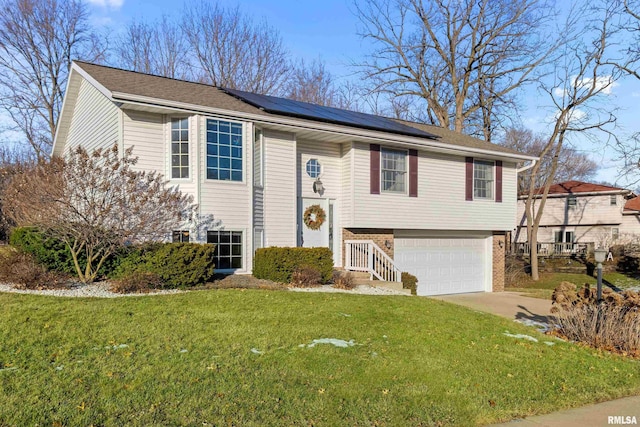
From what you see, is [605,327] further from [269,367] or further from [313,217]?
[313,217]

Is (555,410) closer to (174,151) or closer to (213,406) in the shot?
(213,406)

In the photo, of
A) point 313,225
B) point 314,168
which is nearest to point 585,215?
point 314,168

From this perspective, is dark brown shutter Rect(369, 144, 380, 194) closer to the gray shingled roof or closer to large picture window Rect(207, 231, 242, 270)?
the gray shingled roof

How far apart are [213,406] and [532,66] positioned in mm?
27162

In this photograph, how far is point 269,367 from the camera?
5469 millimetres

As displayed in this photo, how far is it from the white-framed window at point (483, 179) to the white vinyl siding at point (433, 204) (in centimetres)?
37

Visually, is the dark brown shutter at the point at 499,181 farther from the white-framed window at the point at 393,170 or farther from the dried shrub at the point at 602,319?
the dried shrub at the point at 602,319

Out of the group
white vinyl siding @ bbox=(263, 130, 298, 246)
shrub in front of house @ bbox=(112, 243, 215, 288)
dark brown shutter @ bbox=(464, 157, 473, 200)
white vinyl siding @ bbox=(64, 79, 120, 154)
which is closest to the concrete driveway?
dark brown shutter @ bbox=(464, 157, 473, 200)

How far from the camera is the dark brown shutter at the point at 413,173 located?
1578cm

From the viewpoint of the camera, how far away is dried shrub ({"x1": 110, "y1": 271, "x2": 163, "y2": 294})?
364 inches

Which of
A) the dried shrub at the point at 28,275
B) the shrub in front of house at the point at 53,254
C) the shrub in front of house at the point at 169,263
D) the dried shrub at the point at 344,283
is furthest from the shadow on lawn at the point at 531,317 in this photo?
the dried shrub at the point at 28,275

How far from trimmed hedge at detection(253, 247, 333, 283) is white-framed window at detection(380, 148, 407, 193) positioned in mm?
4238

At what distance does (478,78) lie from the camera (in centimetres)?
2775

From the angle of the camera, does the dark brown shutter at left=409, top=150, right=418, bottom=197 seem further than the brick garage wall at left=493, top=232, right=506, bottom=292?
No
